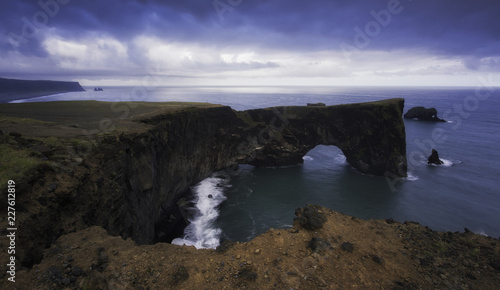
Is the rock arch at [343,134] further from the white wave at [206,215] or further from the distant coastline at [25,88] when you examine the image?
the distant coastline at [25,88]

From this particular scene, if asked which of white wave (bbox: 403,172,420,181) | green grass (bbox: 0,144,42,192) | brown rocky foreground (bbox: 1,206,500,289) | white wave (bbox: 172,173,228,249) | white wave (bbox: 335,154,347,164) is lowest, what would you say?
white wave (bbox: 172,173,228,249)

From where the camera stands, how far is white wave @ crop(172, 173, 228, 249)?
22375 millimetres

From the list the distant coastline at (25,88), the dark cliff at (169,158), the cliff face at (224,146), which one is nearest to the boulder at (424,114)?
the cliff face at (224,146)

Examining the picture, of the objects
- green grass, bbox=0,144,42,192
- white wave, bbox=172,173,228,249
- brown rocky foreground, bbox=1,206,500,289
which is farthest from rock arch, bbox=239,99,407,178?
green grass, bbox=0,144,42,192

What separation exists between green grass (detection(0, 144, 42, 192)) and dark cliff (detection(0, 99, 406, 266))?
47 cm

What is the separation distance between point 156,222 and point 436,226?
1163 inches

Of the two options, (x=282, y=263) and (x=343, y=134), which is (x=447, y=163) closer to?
(x=343, y=134)

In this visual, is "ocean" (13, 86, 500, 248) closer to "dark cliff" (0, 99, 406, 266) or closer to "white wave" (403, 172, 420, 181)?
"white wave" (403, 172, 420, 181)

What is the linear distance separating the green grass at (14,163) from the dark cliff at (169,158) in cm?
47

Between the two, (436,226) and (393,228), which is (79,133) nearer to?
(393,228)

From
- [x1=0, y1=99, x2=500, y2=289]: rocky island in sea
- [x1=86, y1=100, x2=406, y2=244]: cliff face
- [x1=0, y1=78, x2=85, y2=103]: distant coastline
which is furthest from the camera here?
[x1=0, y1=78, x2=85, y2=103]: distant coastline

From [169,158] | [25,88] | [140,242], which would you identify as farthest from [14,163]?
[25,88]

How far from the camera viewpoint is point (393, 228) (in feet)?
38.8

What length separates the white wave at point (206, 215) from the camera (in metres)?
22.4
